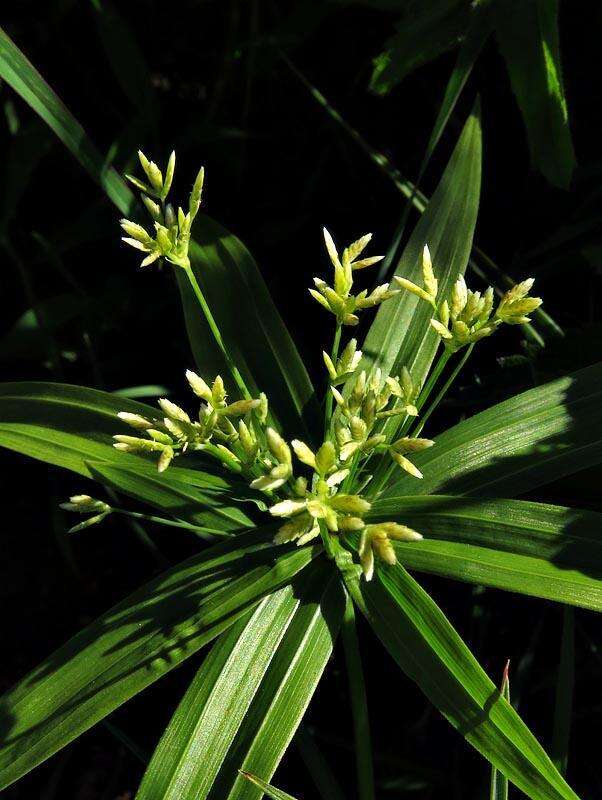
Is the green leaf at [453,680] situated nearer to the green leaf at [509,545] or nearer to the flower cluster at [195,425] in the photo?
the green leaf at [509,545]

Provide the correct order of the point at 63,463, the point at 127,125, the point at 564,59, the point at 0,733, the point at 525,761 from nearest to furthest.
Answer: the point at 525,761 < the point at 0,733 < the point at 63,463 < the point at 564,59 < the point at 127,125

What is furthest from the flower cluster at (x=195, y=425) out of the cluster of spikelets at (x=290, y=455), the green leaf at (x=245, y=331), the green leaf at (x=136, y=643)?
the green leaf at (x=245, y=331)

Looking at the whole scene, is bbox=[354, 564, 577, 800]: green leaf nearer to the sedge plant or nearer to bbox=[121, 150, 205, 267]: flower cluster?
the sedge plant

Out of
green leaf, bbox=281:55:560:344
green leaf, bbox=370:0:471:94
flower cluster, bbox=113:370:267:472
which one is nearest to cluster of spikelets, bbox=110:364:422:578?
flower cluster, bbox=113:370:267:472

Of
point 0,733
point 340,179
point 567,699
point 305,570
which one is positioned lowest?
point 567,699

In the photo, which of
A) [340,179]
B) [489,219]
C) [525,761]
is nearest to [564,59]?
[489,219]

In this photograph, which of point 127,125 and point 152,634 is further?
point 127,125

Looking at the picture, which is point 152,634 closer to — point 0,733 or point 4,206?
point 0,733

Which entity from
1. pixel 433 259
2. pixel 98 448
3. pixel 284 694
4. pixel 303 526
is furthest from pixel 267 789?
pixel 433 259
